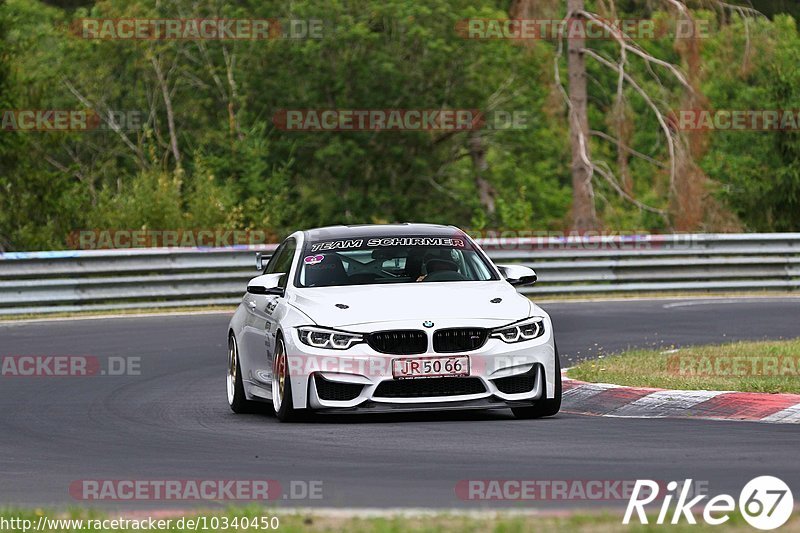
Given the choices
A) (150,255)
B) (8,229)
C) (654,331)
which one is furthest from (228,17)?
(654,331)

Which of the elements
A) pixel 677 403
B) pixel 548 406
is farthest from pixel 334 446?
pixel 677 403

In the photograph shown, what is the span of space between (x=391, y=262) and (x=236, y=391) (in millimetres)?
1608

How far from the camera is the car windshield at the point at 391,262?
13.1 m

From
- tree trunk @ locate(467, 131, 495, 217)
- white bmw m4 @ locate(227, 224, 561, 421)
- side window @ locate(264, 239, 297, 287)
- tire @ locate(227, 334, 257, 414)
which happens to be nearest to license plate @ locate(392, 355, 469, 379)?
white bmw m4 @ locate(227, 224, 561, 421)

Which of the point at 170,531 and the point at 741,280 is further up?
the point at 170,531

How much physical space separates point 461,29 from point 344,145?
14.9ft

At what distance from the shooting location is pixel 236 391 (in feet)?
44.4

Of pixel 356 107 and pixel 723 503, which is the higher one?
pixel 723 503

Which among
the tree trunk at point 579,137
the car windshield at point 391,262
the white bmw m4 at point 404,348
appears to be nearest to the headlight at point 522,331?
the white bmw m4 at point 404,348

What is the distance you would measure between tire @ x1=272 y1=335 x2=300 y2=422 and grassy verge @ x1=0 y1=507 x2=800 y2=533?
4386 millimetres

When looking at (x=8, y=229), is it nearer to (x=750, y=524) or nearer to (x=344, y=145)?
(x=344, y=145)

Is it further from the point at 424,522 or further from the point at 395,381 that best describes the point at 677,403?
the point at 424,522

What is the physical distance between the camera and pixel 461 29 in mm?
47438

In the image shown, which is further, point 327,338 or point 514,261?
point 514,261
